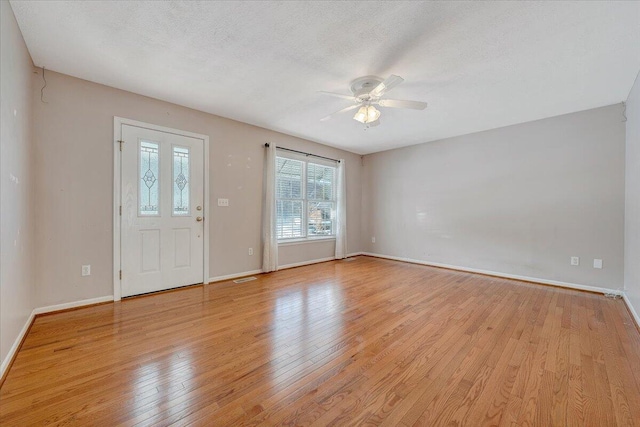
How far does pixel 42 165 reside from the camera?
2.63m

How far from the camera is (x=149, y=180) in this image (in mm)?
3268

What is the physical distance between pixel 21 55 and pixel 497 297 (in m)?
5.39

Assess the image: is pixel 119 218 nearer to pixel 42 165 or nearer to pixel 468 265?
pixel 42 165

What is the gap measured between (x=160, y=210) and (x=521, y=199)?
5.28m

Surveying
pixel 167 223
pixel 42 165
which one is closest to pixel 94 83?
pixel 42 165

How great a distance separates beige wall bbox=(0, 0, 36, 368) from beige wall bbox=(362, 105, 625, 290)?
548 centimetres

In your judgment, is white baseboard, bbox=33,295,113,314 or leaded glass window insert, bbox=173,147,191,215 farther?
leaded glass window insert, bbox=173,147,191,215

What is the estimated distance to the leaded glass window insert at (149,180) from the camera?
3219mm

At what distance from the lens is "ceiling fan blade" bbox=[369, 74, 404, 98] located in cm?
227

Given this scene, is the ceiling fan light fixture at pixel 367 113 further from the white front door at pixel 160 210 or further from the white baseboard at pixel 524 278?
the white baseboard at pixel 524 278

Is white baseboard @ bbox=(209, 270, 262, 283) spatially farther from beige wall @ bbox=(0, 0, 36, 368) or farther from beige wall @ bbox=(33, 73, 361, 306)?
beige wall @ bbox=(0, 0, 36, 368)

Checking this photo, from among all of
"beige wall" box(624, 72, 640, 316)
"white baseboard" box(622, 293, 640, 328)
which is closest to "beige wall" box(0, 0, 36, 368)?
"white baseboard" box(622, 293, 640, 328)

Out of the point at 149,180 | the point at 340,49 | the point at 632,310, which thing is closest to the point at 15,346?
the point at 149,180

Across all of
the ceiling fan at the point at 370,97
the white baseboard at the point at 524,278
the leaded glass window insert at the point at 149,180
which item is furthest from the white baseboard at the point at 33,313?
the white baseboard at the point at 524,278
